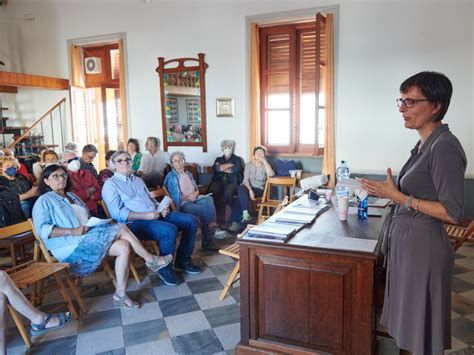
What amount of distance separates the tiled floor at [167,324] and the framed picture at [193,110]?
11.1 feet

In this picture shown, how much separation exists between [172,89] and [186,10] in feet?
4.12

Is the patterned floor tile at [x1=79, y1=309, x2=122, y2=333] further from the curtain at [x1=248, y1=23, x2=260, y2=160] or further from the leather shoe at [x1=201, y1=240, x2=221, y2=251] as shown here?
the curtain at [x1=248, y1=23, x2=260, y2=160]

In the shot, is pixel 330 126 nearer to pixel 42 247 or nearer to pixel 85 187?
pixel 85 187

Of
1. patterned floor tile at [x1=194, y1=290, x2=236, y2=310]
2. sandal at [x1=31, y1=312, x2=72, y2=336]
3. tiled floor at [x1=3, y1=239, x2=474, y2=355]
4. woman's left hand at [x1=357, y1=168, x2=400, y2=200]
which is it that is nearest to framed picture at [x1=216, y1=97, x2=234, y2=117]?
tiled floor at [x1=3, y1=239, x2=474, y2=355]

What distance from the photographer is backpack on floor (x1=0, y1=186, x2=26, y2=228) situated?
3.42 m

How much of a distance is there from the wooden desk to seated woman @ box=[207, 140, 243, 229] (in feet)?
10.2

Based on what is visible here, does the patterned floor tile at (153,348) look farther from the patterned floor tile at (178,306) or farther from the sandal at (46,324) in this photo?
the sandal at (46,324)

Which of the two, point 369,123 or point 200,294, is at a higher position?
point 369,123

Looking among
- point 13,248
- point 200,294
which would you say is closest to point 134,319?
point 200,294

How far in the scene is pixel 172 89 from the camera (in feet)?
21.0

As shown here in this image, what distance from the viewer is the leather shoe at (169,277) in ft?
11.2

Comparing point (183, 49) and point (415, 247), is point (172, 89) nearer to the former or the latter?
point (183, 49)

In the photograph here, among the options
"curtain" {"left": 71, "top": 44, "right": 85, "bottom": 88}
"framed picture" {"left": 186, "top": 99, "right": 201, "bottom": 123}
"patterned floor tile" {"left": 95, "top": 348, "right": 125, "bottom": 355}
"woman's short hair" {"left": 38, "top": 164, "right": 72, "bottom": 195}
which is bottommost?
"patterned floor tile" {"left": 95, "top": 348, "right": 125, "bottom": 355}

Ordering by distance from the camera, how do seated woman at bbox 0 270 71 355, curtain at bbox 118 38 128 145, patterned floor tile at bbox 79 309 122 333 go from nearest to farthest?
seated woman at bbox 0 270 71 355 < patterned floor tile at bbox 79 309 122 333 < curtain at bbox 118 38 128 145
